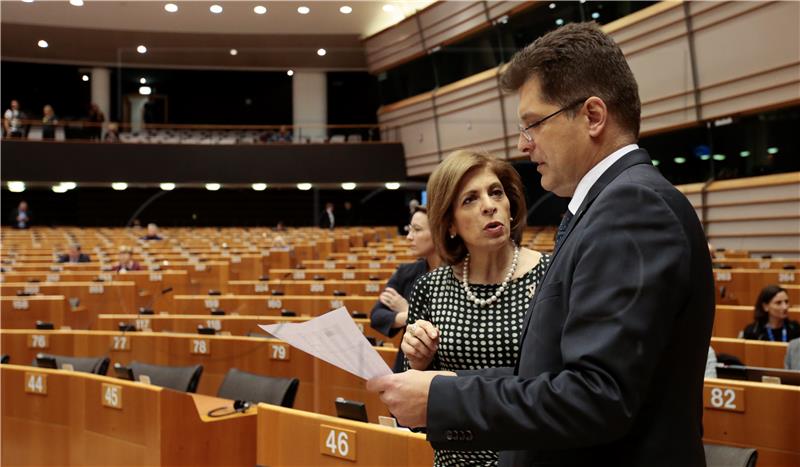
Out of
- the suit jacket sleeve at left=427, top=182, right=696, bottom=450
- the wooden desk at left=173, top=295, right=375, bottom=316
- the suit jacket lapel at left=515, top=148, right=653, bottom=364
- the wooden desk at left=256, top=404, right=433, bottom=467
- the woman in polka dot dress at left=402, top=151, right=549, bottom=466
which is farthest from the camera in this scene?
the wooden desk at left=173, top=295, right=375, bottom=316

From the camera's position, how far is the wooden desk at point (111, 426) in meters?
3.59

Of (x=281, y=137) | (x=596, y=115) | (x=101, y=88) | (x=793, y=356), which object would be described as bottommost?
(x=793, y=356)

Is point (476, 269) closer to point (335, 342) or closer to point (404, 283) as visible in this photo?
point (335, 342)

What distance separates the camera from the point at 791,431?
3.09m

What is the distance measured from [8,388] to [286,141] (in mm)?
18821

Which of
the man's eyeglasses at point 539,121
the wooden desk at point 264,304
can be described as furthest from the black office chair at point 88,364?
the man's eyeglasses at point 539,121

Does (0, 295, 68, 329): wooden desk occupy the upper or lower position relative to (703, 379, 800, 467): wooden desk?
upper

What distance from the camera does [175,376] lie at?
14.4 ft

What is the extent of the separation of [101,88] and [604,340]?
2652 centimetres

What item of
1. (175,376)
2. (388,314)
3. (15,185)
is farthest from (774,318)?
(15,185)

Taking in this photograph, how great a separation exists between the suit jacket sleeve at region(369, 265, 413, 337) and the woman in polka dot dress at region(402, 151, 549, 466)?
4.36 ft

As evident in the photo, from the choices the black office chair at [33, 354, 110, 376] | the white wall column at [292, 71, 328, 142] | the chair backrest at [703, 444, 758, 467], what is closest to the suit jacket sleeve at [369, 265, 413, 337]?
the chair backrest at [703, 444, 758, 467]

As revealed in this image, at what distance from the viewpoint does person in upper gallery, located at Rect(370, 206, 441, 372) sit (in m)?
3.46

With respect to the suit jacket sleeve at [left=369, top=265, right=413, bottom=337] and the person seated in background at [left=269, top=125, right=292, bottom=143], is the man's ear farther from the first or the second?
the person seated in background at [left=269, top=125, right=292, bottom=143]
